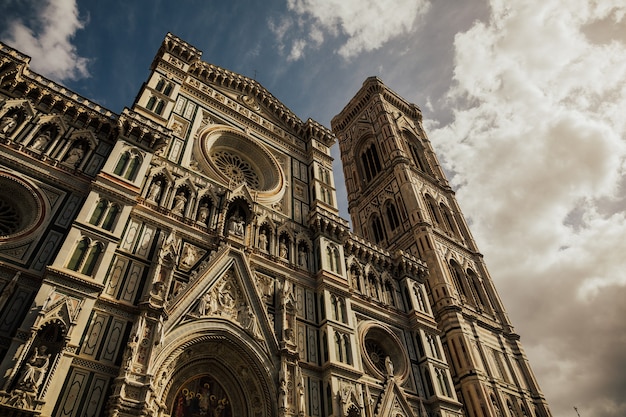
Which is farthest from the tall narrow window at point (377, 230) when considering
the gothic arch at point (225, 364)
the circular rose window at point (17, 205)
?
Result: the circular rose window at point (17, 205)

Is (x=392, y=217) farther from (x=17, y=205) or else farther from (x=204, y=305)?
(x=17, y=205)

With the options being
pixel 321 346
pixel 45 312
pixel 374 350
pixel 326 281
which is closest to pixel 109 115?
pixel 45 312

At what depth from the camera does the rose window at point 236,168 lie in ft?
61.3

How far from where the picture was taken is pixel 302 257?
680 inches

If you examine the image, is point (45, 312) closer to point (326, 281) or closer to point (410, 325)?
point (326, 281)

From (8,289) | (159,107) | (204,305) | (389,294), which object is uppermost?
(159,107)

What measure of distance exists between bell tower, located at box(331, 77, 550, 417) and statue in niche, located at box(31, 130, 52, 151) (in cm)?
1740

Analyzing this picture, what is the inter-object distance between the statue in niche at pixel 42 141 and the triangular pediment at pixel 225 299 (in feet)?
19.9

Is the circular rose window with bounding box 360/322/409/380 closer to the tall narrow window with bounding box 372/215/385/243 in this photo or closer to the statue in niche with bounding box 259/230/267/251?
the statue in niche with bounding box 259/230/267/251

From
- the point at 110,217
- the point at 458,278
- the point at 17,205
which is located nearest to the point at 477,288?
the point at 458,278

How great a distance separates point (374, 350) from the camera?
56.7ft

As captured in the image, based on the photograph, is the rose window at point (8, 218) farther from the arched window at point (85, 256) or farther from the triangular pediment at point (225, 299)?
the triangular pediment at point (225, 299)

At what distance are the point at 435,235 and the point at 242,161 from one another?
14.2m

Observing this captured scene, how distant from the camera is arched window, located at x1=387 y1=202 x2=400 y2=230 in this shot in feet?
Answer: 98.6
